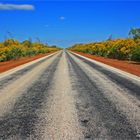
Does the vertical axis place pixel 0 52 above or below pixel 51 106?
below

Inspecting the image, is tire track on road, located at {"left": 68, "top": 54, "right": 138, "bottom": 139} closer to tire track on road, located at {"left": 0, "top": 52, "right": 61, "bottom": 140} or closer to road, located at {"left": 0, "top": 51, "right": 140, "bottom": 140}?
road, located at {"left": 0, "top": 51, "right": 140, "bottom": 140}

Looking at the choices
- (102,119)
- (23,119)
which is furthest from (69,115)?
(23,119)

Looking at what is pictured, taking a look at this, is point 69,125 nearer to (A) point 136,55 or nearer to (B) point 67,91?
(B) point 67,91

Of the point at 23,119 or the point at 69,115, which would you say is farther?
the point at 69,115

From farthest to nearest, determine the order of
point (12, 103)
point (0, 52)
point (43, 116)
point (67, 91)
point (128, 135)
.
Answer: point (0, 52) < point (67, 91) < point (12, 103) < point (43, 116) < point (128, 135)

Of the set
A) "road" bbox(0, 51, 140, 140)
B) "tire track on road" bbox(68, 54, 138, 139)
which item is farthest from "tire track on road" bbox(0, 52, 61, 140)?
"tire track on road" bbox(68, 54, 138, 139)

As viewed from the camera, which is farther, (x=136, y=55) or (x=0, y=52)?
(x=0, y=52)

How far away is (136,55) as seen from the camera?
3753cm

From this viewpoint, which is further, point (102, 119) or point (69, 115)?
point (69, 115)

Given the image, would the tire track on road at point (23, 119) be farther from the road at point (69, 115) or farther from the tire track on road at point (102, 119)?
the tire track on road at point (102, 119)

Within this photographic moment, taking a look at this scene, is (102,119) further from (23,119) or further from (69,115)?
(23,119)

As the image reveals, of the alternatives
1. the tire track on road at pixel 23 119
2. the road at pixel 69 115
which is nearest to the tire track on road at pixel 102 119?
the road at pixel 69 115

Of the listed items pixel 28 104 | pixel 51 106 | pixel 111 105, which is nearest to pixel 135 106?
pixel 111 105

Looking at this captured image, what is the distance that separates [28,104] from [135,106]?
3.05 m
